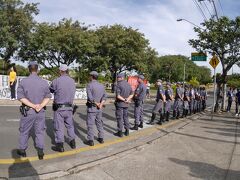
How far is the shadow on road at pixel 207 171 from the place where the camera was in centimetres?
686

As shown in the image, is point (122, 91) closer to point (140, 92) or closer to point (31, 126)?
point (140, 92)

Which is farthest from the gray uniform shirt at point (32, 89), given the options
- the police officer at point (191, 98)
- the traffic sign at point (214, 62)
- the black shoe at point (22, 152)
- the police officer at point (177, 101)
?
the traffic sign at point (214, 62)

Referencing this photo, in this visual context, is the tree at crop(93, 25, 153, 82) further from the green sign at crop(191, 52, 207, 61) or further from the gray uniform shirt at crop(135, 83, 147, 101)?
the gray uniform shirt at crop(135, 83, 147, 101)

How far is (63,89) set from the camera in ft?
25.6

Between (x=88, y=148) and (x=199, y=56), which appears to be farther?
(x=199, y=56)

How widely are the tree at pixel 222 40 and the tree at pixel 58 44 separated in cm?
1945

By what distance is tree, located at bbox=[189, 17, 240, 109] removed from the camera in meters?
22.4

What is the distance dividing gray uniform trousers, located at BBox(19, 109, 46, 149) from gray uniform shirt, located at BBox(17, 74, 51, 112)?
239mm

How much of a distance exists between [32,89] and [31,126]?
0.67m

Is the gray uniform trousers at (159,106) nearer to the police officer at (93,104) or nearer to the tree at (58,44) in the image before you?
the police officer at (93,104)

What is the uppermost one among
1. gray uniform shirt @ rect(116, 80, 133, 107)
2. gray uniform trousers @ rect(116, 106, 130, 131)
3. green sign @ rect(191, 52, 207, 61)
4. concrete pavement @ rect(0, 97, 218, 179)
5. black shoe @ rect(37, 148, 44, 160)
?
green sign @ rect(191, 52, 207, 61)

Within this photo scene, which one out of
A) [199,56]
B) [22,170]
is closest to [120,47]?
[199,56]

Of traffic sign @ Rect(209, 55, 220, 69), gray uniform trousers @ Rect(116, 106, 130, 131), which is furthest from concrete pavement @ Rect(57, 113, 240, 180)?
traffic sign @ Rect(209, 55, 220, 69)

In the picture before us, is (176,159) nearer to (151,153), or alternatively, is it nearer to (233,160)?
(151,153)
